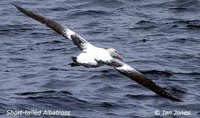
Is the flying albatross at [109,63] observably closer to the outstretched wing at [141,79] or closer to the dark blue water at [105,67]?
the outstretched wing at [141,79]

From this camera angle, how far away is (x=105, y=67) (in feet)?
52.5

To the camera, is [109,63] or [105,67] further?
[105,67]

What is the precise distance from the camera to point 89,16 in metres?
20.0

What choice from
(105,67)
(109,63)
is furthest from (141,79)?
(105,67)

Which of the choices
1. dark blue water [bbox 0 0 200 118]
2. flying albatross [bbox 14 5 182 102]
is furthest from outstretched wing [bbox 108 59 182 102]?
dark blue water [bbox 0 0 200 118]

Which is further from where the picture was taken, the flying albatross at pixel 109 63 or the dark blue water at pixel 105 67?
the dark blue water at pixel 105 67

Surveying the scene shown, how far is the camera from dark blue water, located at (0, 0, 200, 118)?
13477mm

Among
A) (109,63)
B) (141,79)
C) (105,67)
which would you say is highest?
(109,63)

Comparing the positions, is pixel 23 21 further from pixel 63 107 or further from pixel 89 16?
pixel 63 107

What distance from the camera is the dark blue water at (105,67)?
1348 centimetres

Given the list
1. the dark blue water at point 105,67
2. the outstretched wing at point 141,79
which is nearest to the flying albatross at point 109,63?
the outstretched wing at point 141,79

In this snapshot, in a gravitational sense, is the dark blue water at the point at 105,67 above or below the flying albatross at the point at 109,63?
below

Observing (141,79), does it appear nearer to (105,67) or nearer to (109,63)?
(109,63)

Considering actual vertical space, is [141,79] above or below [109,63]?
below
